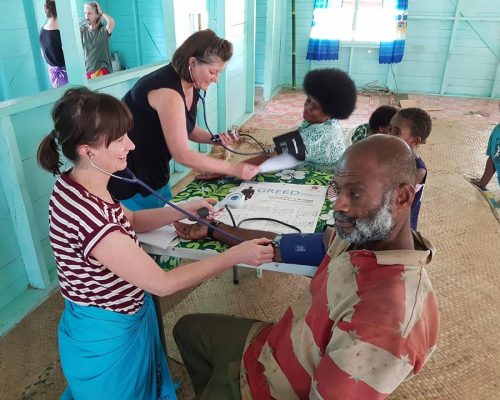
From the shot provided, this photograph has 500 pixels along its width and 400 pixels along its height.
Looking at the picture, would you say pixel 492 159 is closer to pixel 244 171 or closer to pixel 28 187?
pixel 244 171

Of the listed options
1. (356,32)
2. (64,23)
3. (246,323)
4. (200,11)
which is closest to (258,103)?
(356,32)

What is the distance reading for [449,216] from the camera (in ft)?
9.29

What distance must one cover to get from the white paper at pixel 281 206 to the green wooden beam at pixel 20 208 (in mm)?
974

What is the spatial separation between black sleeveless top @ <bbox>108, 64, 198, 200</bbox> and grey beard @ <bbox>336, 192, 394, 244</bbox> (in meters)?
0.89

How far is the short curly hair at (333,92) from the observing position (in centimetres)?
179

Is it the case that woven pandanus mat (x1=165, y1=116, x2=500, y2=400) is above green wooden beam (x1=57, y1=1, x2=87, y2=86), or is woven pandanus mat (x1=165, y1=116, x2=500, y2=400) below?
below

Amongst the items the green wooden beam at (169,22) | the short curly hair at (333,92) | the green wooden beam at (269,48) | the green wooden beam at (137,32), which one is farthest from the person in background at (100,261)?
the green wooden beam at (269,48)

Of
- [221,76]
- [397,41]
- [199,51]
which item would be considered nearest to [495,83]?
[397,41]

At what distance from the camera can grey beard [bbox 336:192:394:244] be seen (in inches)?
32.6

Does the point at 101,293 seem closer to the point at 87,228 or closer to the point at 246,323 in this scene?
the point at 87,228

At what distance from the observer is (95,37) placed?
342 centimetres

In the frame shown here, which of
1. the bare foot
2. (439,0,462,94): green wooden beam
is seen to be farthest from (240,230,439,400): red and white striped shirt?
(439,0,462,94): green wooden beam

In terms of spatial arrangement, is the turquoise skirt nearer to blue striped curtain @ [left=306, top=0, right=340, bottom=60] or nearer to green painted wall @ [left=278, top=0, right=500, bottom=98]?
blue striped curtain @ [left=306, top=0, right=340, bottom=60]

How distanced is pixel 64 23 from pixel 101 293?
139cm
